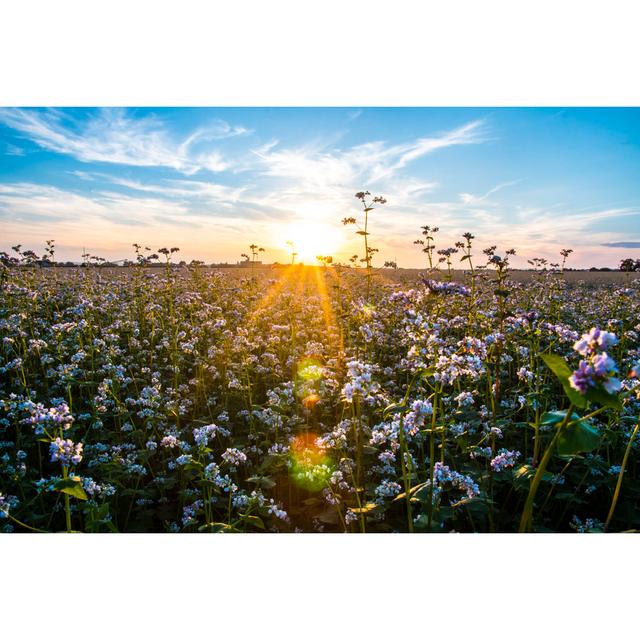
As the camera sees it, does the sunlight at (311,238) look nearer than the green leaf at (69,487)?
No

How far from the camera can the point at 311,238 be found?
5125mm

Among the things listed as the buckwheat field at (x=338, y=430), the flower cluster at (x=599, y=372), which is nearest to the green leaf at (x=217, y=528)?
the buckwheat field at (x=338, y=430)

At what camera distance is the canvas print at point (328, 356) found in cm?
261

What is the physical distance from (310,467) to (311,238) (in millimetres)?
2979

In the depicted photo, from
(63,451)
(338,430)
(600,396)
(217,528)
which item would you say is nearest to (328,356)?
(338,430)

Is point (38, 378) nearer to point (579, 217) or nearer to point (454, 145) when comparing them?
point (454, 145)

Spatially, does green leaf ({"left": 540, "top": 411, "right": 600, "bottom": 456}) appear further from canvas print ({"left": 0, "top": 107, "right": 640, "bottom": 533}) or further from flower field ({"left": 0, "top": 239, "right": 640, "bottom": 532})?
canvas print ({"left": 0, "top": 107, "right": 640, "bottom": 533})

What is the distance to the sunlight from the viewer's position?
4824mm

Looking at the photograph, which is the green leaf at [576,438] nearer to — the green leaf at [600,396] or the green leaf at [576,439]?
the green leaf at [576,439]

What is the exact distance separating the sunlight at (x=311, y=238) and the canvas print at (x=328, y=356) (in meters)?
0.05

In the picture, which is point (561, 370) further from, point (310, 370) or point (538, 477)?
point (310, 370)

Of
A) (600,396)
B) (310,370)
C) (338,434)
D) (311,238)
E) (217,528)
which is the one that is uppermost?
(311,238)

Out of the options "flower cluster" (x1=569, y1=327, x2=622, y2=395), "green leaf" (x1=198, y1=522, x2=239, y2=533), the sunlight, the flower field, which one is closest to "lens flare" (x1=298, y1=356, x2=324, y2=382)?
the flower field
